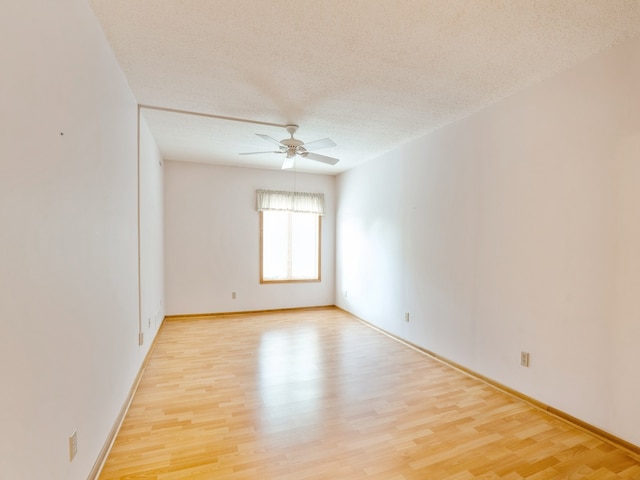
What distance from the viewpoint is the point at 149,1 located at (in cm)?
167

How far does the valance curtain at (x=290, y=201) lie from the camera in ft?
18.0

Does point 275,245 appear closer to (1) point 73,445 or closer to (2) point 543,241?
(2) point 543,241

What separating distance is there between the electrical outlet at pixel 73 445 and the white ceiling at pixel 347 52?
2.17m

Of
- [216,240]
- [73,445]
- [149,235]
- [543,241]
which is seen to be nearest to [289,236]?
[216,240]

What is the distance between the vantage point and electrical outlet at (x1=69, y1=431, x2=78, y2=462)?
1417mm

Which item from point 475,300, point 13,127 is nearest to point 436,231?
point 475,300

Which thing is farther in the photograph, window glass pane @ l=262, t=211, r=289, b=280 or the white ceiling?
window glass pane @ l=262, t=211, r=289, b=280

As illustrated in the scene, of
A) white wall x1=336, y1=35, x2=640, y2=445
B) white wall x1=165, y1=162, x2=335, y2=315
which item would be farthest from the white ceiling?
white wall x1=165, y1=162, x2=335, y2=315

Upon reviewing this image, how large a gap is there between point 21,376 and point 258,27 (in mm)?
1993

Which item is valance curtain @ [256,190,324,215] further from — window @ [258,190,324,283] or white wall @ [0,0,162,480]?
white wall @ [0,0,162,480]

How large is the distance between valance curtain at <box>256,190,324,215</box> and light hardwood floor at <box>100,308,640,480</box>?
275 cm

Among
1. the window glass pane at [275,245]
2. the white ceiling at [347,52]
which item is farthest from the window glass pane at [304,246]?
the white ceiling at [347,52]

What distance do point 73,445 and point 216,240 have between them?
4032 millimetres

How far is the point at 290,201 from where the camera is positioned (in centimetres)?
569
